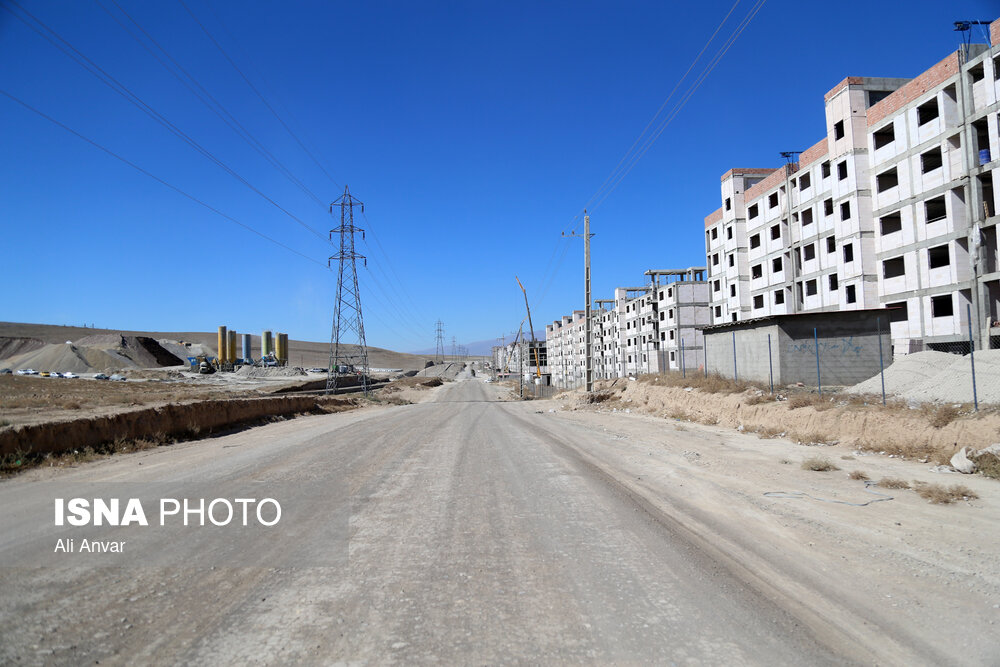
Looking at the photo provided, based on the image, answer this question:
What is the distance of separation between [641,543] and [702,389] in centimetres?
1941

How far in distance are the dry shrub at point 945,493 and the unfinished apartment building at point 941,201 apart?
76.2ft

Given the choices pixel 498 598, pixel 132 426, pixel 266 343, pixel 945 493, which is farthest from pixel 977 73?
pixel 266 343

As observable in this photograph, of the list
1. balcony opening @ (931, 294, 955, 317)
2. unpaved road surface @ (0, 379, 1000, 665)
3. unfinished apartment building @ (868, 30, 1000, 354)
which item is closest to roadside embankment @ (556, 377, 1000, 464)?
unpaved road surface @ (0, 379, 1000, 665)

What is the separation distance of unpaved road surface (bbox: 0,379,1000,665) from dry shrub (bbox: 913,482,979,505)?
3.45ft

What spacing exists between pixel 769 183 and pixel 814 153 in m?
7.35

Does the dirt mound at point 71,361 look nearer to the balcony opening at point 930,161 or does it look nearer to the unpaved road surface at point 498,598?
the unpaved road surface at point 498,598

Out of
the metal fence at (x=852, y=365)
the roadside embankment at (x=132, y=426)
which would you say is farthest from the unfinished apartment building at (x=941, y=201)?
the roadside embankment at (x=132, y=426)

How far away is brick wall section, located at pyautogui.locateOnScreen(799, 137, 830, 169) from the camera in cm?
4250

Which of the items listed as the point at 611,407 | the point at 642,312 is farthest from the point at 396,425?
the point at 642,312

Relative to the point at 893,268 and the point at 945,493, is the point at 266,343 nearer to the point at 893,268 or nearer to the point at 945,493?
the point at 893,268

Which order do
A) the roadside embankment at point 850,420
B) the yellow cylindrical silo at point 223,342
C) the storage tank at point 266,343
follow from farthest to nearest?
1. the storage tank at point 266,343
2. the yellow cylindrical silo at point 223,342
3. the roadside embankment at point 850,420

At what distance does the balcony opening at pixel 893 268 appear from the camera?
36.4m

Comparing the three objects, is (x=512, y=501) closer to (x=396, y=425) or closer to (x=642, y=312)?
(x=396, y=425)

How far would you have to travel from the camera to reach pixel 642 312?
82.2 m
